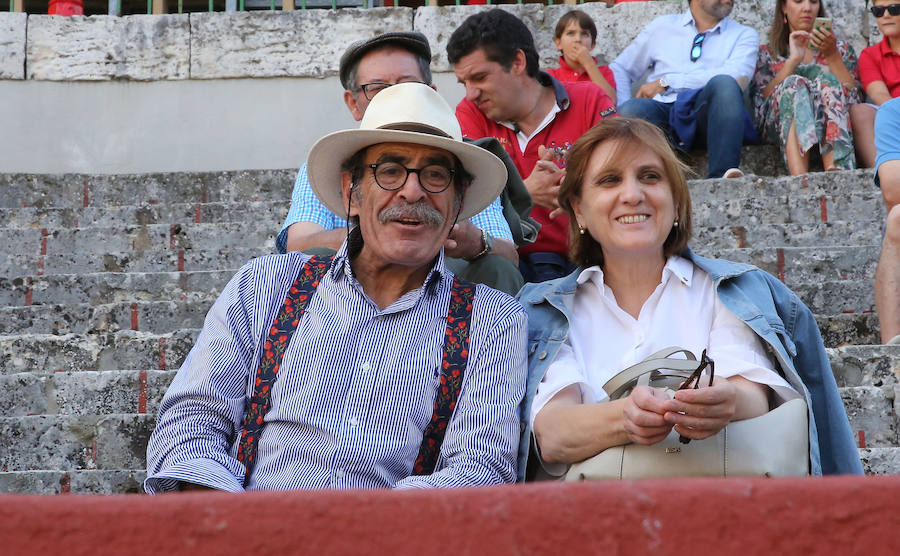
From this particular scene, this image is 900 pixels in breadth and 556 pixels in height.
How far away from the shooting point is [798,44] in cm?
599

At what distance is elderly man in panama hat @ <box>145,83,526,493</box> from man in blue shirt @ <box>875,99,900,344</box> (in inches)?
64.7

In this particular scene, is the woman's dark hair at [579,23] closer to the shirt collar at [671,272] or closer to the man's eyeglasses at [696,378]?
the shirt collar at [671,272]

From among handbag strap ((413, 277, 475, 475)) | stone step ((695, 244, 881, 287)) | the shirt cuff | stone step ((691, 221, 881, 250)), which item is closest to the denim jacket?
handbag strap ((413, 277, 475, 475))

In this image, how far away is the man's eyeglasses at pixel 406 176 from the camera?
8.71 feet

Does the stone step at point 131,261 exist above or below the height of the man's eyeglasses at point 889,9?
below

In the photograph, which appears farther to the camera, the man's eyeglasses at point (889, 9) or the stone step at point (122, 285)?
the man's eyeglasses at point (889, 9)

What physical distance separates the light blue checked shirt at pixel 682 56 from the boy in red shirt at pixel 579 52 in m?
0.20

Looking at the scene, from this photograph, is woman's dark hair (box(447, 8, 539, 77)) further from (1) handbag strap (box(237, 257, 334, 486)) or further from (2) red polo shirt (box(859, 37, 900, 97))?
(2) red polo shirt (box(859, 37, 900, 97))

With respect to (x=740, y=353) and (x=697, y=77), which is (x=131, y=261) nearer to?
(x=697, y=77)

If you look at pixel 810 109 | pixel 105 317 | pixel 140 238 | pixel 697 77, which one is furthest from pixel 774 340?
pixel 697 77

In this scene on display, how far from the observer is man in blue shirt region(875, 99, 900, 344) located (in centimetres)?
365

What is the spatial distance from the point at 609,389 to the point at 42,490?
151cm

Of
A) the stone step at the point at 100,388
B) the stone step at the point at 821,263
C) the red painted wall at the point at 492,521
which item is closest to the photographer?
the red painted wall at the point at 492,521

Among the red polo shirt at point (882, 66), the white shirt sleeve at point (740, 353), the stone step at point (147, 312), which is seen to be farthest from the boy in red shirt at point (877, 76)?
the white shirt sleeve at point (740, 353)
